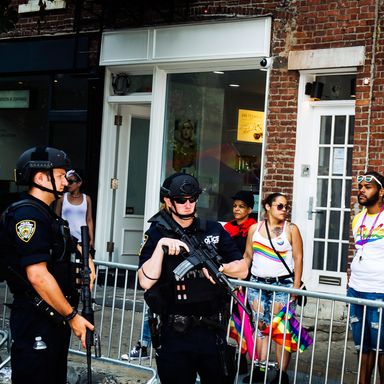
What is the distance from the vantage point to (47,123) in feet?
46.9

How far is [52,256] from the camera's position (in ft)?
18.2

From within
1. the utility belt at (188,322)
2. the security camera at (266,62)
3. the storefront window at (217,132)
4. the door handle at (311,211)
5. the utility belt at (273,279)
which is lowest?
the utility belt at (188,322)

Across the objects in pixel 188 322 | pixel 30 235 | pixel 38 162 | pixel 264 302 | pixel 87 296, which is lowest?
pixel 264 302

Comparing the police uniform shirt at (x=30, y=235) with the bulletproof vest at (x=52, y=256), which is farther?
the bulletproof vest at (x=52, y=256)

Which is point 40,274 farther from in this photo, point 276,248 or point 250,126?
point 250,126

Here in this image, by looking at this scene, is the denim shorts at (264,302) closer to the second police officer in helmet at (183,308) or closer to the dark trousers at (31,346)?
the second police officer in helmet at (183,308)

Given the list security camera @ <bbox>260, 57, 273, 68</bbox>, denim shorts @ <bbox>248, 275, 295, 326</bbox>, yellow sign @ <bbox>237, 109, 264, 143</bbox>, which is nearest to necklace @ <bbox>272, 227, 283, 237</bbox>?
denim shorts @ <bbox>248, 275, 295, 326</bbox>

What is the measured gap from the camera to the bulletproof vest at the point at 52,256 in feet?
18.2

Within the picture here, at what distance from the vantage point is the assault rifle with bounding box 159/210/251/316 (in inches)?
213

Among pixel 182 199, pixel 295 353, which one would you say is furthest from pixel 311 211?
pixel 182 199

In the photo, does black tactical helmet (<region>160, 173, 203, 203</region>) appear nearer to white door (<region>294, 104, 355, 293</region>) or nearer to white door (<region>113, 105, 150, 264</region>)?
white door (<region>294, 104, 355, 293</region>)

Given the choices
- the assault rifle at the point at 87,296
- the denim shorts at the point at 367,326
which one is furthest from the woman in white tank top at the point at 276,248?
the assault rifle at the point at 87,296

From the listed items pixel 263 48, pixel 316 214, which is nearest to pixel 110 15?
pixel 263 48

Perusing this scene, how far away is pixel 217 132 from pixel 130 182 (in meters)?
1.96
